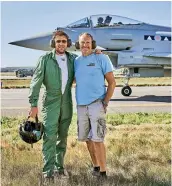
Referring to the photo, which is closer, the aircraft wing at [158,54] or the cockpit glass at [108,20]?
the cockpit glass at [108,20]

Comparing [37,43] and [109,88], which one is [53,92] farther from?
[37,43]

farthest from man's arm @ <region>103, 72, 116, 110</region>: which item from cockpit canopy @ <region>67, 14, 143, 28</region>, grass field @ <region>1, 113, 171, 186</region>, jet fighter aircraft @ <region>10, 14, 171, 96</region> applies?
cockpit canopy @ <region>67, 14, 143, 28</region>

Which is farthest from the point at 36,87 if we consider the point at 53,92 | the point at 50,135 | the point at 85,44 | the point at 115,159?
the point at 115,159

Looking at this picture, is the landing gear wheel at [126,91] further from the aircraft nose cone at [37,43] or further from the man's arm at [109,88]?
the man's arm at [109,88]

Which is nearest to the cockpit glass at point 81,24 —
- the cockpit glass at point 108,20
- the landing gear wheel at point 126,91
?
the cockpit glass at point 108,20

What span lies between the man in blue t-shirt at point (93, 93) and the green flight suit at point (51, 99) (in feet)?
0.49

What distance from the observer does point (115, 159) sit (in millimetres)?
5316

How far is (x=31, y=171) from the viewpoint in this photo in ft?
15.1

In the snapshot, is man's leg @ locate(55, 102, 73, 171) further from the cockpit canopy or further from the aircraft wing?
the aircraft wing

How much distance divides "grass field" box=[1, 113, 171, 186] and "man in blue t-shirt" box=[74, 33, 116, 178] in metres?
0.36

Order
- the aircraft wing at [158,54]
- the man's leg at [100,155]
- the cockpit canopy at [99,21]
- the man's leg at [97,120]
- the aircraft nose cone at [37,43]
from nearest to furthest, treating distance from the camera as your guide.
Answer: the man's leg at [97,120], the man's leg at [100,155], the cockpit canopy at [99,21], the aircraft nose cone at [37,43], the aircraft wing at [158,54]

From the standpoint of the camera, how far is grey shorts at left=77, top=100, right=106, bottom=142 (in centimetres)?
430

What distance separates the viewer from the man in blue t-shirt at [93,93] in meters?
4.31

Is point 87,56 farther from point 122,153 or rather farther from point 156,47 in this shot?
point 156,47
